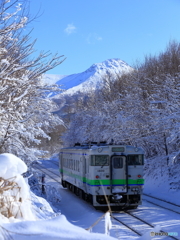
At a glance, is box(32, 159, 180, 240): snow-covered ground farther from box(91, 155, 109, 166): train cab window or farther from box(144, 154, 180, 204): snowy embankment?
box(91, 155, 109, 166): train cab window

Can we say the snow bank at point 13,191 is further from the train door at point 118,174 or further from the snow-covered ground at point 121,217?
the train door at point 118,174

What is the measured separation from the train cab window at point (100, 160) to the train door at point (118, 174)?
278 millimetres

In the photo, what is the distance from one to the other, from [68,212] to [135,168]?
12.6ft

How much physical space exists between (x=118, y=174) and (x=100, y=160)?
3.42 feet

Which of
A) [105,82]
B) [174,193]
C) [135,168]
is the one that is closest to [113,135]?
[174,193]

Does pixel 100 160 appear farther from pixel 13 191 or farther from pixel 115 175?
pixel 13 191

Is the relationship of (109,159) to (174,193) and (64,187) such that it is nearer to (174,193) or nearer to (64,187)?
(174,193)

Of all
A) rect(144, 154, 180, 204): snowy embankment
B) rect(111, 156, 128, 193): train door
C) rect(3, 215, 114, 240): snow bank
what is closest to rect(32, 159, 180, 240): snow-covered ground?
rect(111, 156, 128, 193): train door

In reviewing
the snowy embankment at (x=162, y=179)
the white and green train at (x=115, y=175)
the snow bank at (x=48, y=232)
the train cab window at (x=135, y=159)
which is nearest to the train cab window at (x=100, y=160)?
the white and green train at (x=115, y=175)

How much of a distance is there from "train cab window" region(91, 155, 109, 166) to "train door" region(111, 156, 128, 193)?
278 mm

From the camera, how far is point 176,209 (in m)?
15.3

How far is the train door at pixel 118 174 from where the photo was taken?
15.2 metres

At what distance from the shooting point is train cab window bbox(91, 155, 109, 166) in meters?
15.5

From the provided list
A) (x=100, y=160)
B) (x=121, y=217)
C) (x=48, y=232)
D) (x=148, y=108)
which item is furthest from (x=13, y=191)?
(x=148, y=108)
